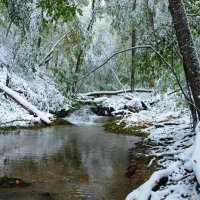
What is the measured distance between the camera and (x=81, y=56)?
26.6 m

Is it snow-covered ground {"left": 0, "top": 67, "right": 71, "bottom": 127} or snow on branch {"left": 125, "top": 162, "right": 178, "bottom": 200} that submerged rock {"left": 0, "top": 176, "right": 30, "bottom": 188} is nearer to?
snow on branch {"left": 125, "top": 162, "right": 178, "bottom": 200}

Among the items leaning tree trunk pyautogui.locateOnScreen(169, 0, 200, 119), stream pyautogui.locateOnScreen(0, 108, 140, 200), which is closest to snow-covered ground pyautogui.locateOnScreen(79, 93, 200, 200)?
stream pyautogui.locateOnScreen(0, 108, 140, 200)

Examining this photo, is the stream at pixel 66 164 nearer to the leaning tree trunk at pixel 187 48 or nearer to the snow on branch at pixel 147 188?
the snow on branch at pixel 147 188

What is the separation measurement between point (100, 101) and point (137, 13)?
5052mm

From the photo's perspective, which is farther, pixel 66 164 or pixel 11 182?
pixel 66 164

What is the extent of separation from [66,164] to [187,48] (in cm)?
330

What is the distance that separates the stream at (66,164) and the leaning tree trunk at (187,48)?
1884 mm

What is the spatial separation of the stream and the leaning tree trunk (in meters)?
1.88

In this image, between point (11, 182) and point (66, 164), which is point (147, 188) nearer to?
point (11, 182)

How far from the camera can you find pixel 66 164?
7562 mm

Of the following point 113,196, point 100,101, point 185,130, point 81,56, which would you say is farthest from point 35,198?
point 81,56

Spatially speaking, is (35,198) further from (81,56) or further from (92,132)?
(81,56)

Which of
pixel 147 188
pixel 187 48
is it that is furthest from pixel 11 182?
pixel 187 48

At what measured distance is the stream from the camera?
5.61m
